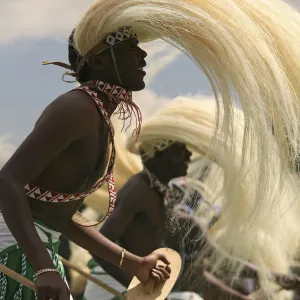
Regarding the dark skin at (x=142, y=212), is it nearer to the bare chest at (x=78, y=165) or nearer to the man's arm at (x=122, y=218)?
the man's arm at (x=122, y=218)

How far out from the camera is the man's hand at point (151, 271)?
3070 mm

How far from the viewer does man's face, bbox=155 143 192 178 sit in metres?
5.33

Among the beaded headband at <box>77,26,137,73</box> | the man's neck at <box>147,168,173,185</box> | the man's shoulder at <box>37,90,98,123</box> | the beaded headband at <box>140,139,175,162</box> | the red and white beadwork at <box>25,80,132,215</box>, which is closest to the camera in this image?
the man's shoulder at <box>37,90,98,123</box>

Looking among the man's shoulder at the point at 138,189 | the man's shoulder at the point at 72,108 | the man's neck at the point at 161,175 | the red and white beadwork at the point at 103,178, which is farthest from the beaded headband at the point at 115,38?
the man's neck at the point at 161,175

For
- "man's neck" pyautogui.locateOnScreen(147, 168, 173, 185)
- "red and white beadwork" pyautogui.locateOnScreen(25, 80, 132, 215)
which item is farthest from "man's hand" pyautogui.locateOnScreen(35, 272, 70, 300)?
"man's neck" pyautogui.locateOnScreen(147, 168, 173, 185)

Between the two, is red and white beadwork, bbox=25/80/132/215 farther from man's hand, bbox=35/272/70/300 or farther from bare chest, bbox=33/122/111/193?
man's hand, bbox=35/272/70/300

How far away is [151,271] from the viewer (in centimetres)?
309

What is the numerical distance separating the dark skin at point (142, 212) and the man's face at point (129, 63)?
2008 mm

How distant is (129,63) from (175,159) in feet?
7.97

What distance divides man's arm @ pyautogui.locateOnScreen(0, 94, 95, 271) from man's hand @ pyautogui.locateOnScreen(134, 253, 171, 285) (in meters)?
0.60

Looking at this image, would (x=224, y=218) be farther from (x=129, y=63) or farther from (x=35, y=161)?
(x=35, y=161)

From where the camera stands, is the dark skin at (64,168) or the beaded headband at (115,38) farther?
the beaded headband at (115,38)

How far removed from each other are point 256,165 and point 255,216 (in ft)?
0.74

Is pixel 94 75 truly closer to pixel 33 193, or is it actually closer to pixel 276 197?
pixel 33 193
